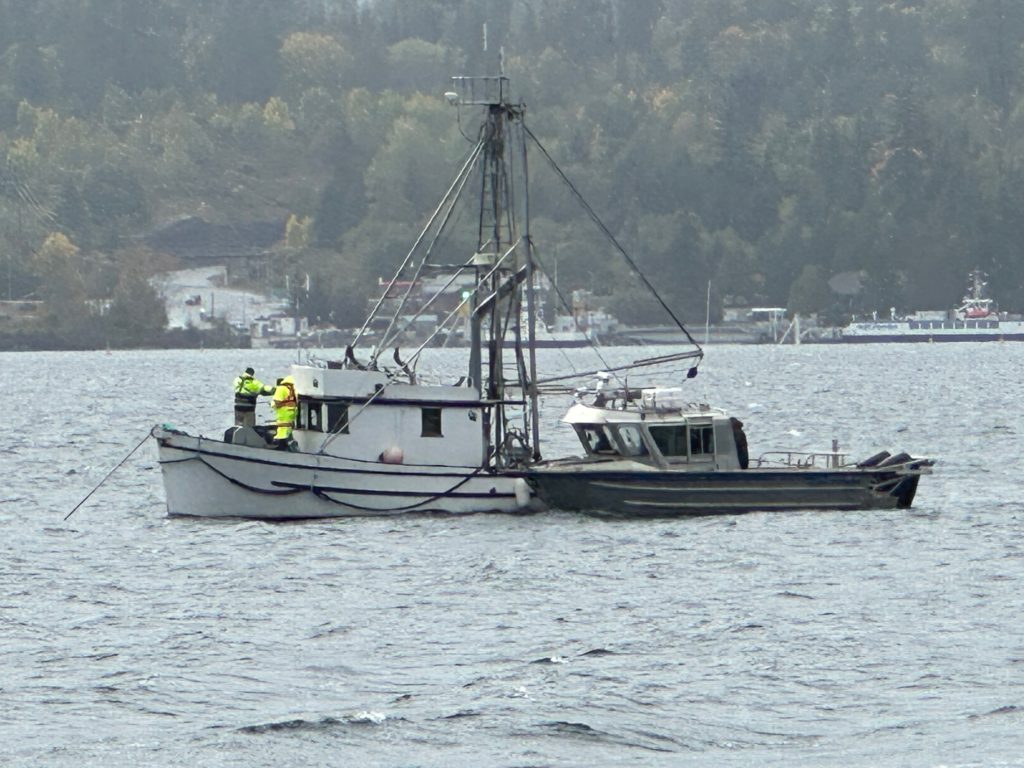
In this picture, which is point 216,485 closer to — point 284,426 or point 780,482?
point 284,426

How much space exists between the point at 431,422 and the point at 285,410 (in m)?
2.76

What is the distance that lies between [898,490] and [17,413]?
59.9m

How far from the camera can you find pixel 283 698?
2853 cm

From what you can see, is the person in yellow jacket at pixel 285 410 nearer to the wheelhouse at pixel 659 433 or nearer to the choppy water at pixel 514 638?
the choppy water at pixel 514 638

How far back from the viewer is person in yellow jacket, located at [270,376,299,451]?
44156 mm

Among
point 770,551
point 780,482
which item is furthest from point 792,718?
point 780,482

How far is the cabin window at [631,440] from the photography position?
44.2 metres

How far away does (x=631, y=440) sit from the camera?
145ft

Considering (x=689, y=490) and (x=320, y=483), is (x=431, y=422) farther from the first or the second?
(x=689, y=490)

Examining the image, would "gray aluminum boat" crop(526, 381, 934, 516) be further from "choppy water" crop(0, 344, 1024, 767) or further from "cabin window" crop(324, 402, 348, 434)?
"cabin window" crop(324, 402, 348, 434)

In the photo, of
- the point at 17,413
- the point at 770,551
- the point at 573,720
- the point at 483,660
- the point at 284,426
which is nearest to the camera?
the point at 573,720

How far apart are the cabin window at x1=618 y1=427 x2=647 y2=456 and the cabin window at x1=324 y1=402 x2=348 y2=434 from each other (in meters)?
5.17

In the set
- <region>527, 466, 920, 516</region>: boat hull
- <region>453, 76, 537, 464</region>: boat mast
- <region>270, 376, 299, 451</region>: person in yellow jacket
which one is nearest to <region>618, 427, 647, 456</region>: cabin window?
<region>527, 466, 920, 516</region>: boat hull

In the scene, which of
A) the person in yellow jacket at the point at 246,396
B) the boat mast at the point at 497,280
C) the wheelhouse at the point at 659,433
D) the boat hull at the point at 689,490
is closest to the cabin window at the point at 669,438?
the wheelhouse at the point at 659,433
